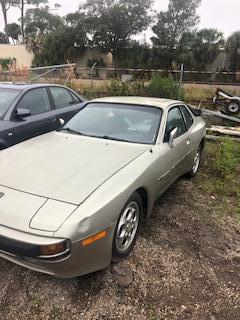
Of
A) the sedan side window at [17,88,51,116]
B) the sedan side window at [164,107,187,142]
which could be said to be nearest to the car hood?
the sedan side window at [164,107,187,142]

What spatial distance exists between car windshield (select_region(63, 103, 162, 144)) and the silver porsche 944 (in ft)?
0.04

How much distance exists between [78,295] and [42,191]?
0.95m

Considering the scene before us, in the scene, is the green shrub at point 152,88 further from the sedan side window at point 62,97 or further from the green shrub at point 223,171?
the green shrub at point 223,171

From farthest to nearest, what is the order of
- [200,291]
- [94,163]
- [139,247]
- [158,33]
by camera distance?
[158,33], [139,247], [94,163], [200,291]

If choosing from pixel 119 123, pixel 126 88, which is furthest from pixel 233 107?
pixel 119 123

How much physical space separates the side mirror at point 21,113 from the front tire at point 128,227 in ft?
9.22

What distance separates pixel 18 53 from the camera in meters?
34.0

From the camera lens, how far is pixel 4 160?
333cm

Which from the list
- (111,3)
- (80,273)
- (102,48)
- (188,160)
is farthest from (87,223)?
(111,3)

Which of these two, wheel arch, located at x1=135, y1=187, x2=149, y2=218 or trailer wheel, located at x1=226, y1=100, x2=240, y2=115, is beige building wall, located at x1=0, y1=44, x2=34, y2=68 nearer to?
trailer wheel, located at x1=226, y1=100, x2=240, y2=115

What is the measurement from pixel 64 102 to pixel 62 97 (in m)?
0.11

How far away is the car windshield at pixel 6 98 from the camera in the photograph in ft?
17.1

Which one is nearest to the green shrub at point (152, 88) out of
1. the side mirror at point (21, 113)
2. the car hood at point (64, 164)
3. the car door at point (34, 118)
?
the car door at point (34, 118)

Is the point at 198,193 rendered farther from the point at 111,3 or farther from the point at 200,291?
the point at 111,3
